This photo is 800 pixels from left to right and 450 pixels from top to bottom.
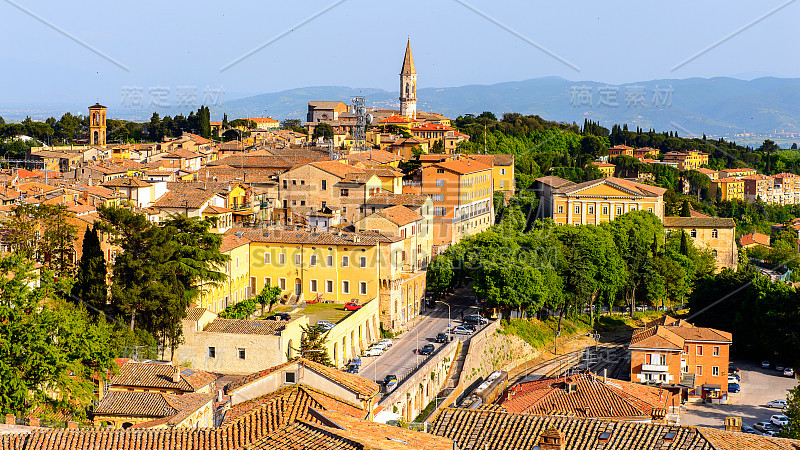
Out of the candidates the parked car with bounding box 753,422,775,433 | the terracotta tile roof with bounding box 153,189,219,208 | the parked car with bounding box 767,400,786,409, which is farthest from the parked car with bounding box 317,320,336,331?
the parked car with bounding box 767,400,786,409

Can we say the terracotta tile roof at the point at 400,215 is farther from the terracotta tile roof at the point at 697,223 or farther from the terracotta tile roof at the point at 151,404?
the terracotta tile roof at the point at 697,223

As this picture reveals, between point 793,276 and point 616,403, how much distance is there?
45185mm

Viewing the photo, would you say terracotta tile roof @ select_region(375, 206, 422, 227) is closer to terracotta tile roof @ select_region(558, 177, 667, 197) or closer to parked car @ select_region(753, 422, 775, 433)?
parked car @ select_region(753, 422, 775, 433)

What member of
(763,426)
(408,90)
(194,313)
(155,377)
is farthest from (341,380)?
(408,90)

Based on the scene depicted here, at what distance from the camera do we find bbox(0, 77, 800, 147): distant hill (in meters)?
125

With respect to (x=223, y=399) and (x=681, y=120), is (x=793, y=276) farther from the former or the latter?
(x=681, y=120)

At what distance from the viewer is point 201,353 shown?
29.5 metres

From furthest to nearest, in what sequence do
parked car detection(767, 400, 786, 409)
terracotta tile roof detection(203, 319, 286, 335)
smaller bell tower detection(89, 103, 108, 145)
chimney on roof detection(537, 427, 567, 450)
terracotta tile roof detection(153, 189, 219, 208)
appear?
smaller bell tower detection(89, 103, 108, 145), terracotta tile roof detection(153, 189, 219, 208), parked car detection(767, 400, 786, 409), terracotta tile roof detection(203, 319, 286, 335), chimney on roof detection(537, 427, 567, 450)

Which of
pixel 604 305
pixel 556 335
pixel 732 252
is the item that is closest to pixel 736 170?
pixel 732 252

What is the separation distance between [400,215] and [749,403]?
1577 centimetres

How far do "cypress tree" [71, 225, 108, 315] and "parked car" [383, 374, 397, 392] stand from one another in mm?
8564

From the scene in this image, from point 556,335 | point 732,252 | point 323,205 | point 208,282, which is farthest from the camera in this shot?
point 732,252

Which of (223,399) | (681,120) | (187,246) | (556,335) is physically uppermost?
(681,120)

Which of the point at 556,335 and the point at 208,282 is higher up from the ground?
the point at 208,282
